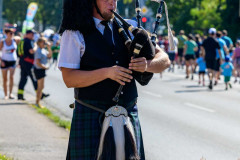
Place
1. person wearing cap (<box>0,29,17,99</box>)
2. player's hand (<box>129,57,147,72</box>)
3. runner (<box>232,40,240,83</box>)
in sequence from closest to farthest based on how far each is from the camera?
player's hand (<box>129,57,147,72</box>) < person wearing cap (<box>0,29,17,99</box>) < runner (<box>232,40,240,83</box>)

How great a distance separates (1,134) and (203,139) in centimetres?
314

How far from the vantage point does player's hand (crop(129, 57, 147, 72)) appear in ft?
9.92

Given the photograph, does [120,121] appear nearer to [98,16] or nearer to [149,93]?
[98,16]

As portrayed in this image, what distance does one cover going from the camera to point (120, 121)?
318cm

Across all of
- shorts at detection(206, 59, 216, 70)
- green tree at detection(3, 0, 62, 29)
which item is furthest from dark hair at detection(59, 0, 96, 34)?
green tree at detection(3, 0, 62, 29)

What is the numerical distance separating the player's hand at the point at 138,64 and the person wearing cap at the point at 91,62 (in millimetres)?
90

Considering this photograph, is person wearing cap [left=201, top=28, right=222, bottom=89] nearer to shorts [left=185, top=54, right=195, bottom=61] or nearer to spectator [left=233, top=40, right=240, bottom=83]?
spectator [left=233, top=40, right=240, bottom=83]

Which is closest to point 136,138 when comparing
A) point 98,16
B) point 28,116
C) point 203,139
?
point 98,16

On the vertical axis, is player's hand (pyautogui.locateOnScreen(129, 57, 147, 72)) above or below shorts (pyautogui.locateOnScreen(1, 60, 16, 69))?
above

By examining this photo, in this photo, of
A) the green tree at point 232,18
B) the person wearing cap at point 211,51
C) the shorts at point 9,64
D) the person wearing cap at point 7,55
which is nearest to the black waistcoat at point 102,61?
the person wearing cap at point 7,55

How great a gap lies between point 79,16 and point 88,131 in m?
0.64

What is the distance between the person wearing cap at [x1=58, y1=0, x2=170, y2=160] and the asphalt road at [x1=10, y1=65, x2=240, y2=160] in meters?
4.35

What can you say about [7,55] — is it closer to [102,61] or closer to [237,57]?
[237,57]

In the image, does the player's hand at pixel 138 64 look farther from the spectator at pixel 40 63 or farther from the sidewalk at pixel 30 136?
the spectator at pixel 40 63
